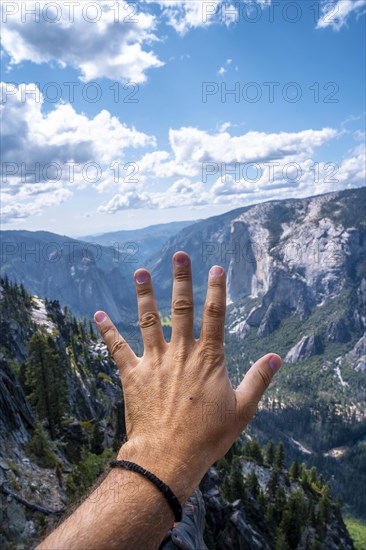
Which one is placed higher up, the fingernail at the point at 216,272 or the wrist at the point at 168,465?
the fingernail at the point at 216,272

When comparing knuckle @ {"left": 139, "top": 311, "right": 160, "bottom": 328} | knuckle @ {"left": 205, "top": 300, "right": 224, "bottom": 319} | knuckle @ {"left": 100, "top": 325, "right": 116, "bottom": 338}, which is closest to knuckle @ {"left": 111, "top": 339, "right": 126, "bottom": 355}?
knuckle @ {"left": 100, "top": 325, "right": 116, "bottom": 338}

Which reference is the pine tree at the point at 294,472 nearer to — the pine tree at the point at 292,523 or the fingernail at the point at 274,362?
the pine tree at the point at 292,523

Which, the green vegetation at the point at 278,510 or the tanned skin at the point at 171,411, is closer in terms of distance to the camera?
the tanned skin at the point at 171,411

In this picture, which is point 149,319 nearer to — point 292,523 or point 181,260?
point 181,260

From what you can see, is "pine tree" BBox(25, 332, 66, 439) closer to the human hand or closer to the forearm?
the human hand

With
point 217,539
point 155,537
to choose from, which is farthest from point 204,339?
point 217,539

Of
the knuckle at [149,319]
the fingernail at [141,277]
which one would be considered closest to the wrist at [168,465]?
the knuckle at [149,319]

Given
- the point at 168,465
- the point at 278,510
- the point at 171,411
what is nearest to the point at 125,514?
the point at 168,465

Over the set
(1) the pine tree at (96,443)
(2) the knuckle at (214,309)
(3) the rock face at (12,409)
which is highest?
(2) the knuckle at (214,309)
